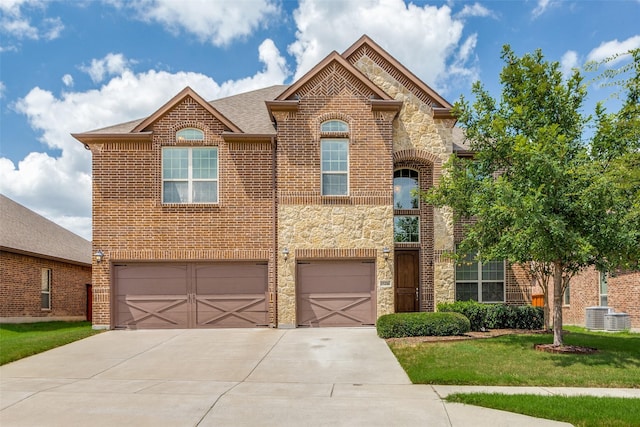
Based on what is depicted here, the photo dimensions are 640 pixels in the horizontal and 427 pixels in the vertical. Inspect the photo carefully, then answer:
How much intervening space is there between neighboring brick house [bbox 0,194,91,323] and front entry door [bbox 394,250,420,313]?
569 inches

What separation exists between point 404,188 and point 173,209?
7.88 meters

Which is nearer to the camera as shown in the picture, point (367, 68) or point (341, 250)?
point (341, 250)

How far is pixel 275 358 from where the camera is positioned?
475 inches

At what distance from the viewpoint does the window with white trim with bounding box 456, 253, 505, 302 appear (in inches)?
719

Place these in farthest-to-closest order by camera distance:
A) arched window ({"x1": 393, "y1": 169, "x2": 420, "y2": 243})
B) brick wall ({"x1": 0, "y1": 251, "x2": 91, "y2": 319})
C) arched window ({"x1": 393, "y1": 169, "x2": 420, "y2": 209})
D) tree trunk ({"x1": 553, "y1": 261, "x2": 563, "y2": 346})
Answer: brick wall ({"x1": 0, "y1": 251, "x2": 91, "y2": 319}) < arched window ({"x1": 393, "y1": 169, "x2": 420, "y2": 209}) < arched window ({"x1": 393, "y1": 169, "x2": 420, "y2": 243}) < tree trunk ({"x1": 553, "y1": 261, "x2": 563, "y2": 346})

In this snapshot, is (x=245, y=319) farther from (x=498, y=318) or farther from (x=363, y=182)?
(x=498, y=318)

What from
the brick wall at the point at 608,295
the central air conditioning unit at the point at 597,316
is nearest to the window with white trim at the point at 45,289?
the brick wall at the point at 608,295

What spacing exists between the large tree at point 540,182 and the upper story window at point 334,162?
12.2 ft

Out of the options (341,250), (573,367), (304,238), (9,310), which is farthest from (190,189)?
(573,367)

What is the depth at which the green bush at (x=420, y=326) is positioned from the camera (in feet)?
47.2

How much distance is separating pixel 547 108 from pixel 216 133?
976cm

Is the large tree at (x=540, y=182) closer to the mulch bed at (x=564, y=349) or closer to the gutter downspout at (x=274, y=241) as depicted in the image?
the mulch bed at (x=564, y=349)

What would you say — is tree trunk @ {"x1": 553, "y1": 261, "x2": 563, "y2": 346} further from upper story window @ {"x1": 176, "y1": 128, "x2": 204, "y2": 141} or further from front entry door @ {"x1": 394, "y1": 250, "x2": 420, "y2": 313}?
upper story window @ {"x1": 176, "y1": 128, "x2": 204, "y2": 141}

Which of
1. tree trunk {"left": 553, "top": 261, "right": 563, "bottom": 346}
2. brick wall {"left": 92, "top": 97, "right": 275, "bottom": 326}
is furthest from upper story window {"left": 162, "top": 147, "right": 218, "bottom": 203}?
tree trunk {"left": 553, "top": 261, "right": 563, "bottom": 346}
